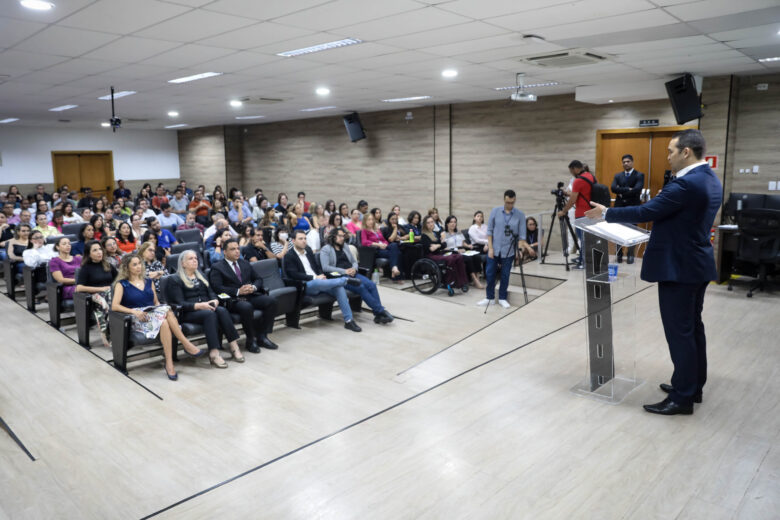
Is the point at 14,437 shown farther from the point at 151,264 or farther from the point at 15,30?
the point at 15,30

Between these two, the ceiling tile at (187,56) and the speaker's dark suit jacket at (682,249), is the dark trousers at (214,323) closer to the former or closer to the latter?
the ceiling tile at (187,56)

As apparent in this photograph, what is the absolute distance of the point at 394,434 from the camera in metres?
3.69

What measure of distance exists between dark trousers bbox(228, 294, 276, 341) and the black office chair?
5.65 meters

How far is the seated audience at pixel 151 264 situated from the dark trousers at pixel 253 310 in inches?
33.0

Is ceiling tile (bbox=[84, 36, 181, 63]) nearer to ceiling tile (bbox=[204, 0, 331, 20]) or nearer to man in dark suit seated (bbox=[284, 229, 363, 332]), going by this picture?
ceiling tile (bbox=[204, 0, 331, 20])

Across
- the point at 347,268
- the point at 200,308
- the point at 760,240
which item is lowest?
the point at 200,308

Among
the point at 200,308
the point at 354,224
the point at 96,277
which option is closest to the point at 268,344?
the point at 200,308

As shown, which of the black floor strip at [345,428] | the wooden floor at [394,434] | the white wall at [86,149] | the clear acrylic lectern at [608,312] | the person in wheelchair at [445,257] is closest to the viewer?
the wooden floor at [394,434]

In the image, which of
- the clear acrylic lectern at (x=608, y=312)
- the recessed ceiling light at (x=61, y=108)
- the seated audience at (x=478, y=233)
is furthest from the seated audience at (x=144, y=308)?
the recessed ceiling light at (x=61, y=108)

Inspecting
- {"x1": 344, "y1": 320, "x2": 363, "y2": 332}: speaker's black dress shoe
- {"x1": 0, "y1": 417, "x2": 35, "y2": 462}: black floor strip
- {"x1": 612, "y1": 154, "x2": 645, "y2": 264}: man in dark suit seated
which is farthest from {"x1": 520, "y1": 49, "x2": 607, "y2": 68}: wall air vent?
{"x1": 0, "y1": 417, "x2": 35, "y2": 462}: black floor strip

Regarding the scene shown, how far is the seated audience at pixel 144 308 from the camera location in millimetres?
5023

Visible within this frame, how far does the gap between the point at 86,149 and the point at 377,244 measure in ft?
42.0

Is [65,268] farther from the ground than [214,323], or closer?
farther from the ground

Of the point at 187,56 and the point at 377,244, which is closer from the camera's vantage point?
the point at 187,56
